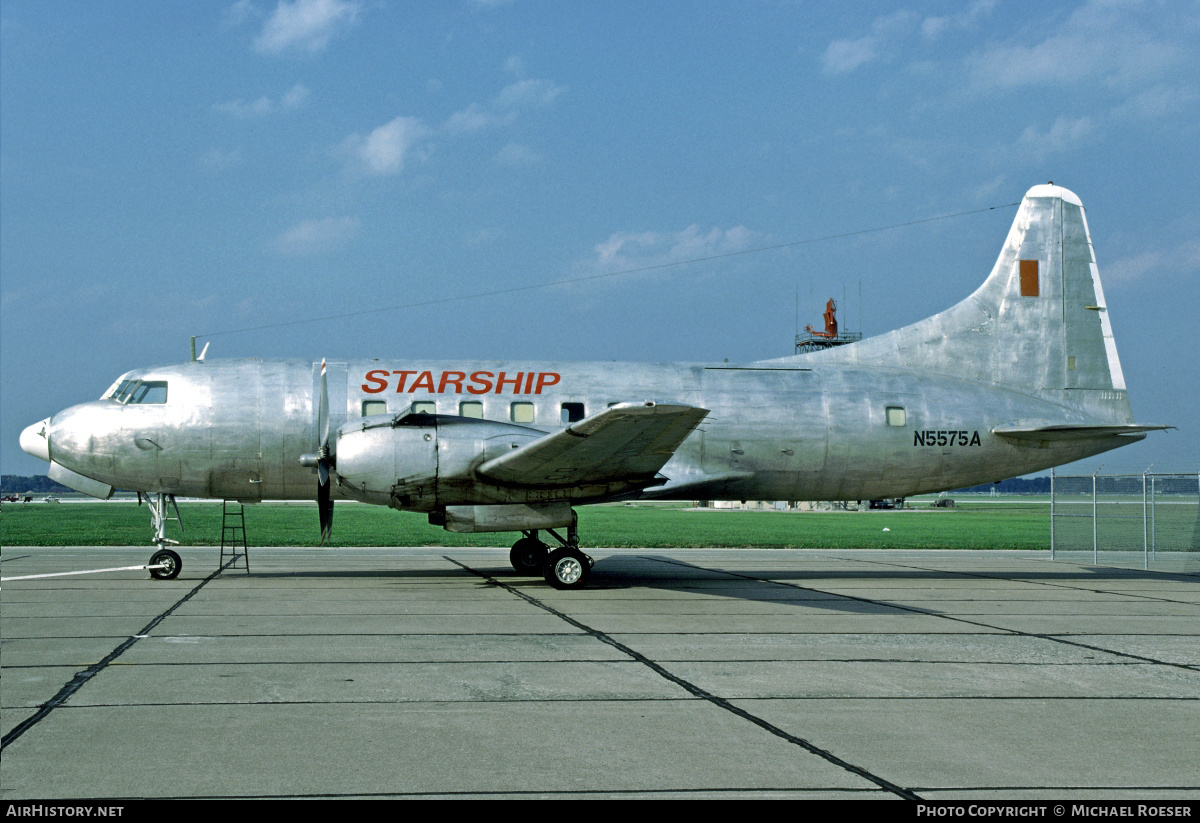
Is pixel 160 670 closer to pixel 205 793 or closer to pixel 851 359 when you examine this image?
pixel 205 793

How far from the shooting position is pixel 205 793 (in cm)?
553

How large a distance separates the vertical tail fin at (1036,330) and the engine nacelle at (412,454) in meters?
8.29

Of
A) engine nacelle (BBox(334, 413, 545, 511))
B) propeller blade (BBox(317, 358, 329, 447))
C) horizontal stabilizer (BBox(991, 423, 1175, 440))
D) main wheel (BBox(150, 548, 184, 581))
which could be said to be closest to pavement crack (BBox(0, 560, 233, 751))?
engine nacelle (BBox(334, 413, 545, 511))

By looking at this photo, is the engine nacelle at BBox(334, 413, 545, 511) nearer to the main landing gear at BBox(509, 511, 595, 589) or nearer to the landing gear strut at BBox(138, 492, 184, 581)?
the main landing gear at BBox(509, 511, 595, 589)

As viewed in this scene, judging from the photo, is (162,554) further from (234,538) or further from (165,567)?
(234,538)

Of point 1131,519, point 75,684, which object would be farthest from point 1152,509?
point 75,684

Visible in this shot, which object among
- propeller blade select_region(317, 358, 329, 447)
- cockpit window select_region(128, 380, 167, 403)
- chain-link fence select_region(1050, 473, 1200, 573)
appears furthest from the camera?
chain-link fence select_region(1050, 473, 1200, 573)

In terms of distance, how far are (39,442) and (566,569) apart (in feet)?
31.9

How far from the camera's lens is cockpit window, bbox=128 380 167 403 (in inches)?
700

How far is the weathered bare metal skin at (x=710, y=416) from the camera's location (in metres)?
16.4

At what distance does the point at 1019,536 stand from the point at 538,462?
94.2 feet

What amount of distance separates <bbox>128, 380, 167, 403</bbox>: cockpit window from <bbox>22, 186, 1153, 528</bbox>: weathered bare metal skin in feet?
0.52

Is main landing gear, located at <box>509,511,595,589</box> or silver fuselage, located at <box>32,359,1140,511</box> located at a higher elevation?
silver fuselage, located at <box>32,359,1140,511</box>

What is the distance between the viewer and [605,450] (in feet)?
51.2
